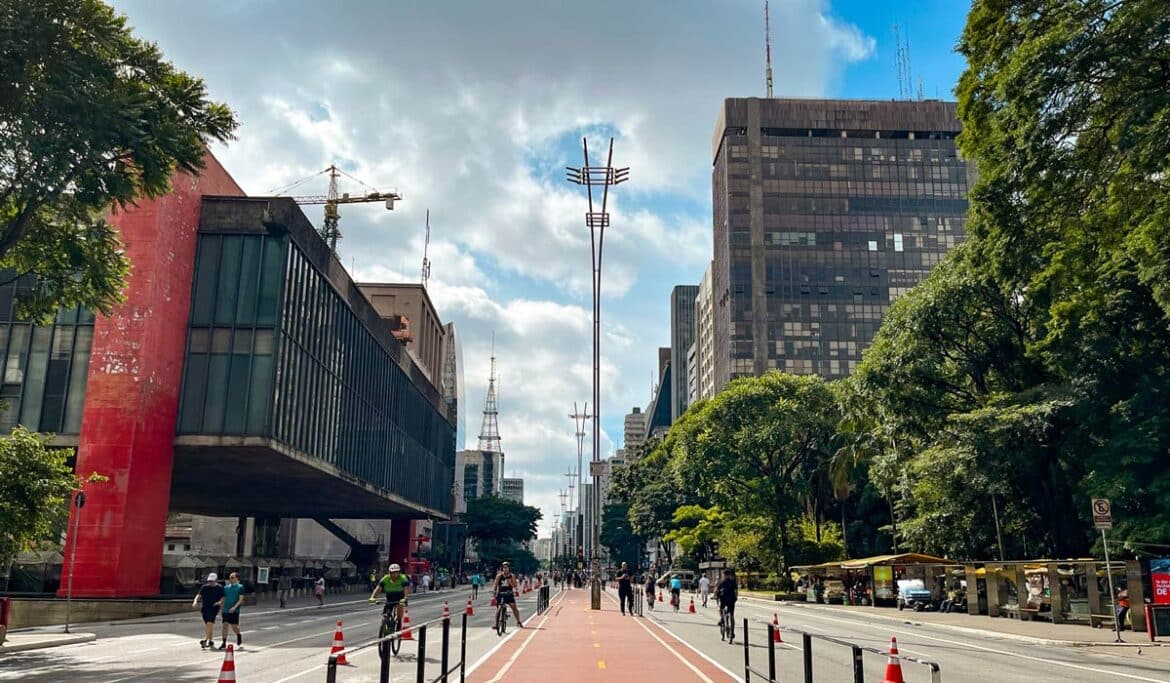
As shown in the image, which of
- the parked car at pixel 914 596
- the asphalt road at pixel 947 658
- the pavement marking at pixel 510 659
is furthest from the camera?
the parked car at pixel 914 596

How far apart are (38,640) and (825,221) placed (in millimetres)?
108094

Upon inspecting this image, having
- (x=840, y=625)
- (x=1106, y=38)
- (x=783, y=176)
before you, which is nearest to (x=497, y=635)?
(x=840, y=625)

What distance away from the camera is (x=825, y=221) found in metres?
119

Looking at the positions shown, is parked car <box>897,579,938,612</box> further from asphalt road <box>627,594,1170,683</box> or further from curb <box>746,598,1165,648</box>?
asphalt road <box>627,594,1170,683</box>

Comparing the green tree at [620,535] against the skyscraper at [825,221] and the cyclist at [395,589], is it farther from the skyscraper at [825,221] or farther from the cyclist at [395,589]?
the cyclist at [395,589]

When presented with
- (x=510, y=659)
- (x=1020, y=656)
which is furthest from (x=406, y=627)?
(x=1020, y=656)

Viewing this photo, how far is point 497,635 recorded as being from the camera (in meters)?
24.8

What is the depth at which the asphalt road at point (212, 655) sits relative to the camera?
1588cm

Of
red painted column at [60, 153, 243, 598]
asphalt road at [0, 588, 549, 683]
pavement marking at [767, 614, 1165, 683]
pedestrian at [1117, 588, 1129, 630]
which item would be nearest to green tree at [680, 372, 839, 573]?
pavement marking at [767, 614, 1165, 683]

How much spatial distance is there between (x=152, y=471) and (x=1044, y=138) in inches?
1333

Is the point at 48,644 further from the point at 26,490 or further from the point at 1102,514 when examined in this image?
the point at 1102,514

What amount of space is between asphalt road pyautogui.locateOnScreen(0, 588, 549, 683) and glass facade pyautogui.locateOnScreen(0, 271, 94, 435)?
1036cm

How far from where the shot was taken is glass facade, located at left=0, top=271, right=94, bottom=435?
37750 mm

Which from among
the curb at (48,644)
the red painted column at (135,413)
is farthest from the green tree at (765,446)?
the curb at (48,644)
